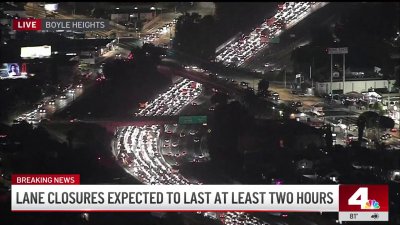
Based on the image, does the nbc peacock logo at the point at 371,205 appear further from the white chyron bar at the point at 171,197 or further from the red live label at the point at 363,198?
the white chyron bar at the point at 171,197

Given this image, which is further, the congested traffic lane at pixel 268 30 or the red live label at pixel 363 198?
the congested traffic lane at pixel 268 30

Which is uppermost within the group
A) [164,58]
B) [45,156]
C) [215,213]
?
[164,58]

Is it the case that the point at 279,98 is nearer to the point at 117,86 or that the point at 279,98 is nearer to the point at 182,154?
the point at 182,154

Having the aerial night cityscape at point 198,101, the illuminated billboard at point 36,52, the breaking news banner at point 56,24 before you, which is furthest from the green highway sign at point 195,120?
the illuminated billboard at point 36,52

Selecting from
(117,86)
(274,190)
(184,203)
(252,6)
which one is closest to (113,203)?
(184,203)

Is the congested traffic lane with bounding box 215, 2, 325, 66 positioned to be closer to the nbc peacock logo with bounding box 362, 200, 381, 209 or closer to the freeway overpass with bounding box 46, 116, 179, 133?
the freeway overpass with bounding box 46, 116, 179, 133

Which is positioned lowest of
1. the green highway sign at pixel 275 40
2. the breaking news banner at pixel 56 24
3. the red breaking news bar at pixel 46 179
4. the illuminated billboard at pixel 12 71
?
the red breaking news bar at pixel 46 179

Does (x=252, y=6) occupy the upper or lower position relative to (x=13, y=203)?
upper
